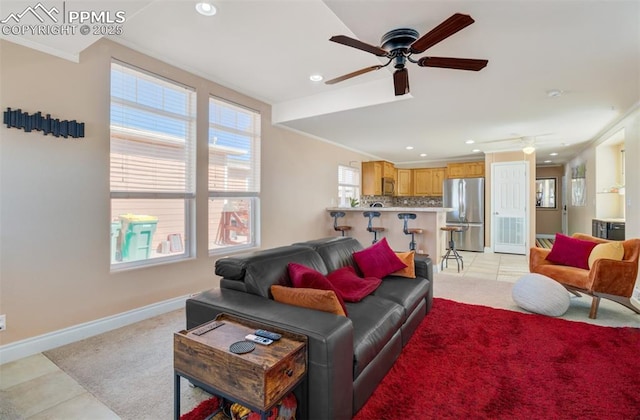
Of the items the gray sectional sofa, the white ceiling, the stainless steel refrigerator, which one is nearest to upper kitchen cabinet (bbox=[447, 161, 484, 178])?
the stainless steel refrigerator

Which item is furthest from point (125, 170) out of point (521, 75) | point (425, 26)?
point (521, 75)

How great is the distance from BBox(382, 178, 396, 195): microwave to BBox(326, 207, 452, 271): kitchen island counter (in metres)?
2.46

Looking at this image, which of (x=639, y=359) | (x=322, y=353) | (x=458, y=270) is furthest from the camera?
(x=458, y=270)

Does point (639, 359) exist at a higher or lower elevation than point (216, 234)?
lower

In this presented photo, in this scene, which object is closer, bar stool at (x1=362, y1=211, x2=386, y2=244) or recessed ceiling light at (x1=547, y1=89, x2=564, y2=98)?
recessed ceiling light at (x1=547, y1=89, x2=564, y2=98)

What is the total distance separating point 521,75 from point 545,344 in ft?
8.31

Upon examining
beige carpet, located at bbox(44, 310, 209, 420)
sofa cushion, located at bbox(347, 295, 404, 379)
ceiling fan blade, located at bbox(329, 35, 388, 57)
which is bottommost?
beige carpet, located at bbox(44, 310, 209, 420)

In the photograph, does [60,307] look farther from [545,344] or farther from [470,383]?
[545,344]

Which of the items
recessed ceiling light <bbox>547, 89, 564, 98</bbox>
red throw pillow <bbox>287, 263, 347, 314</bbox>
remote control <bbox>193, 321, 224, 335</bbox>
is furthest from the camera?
recessed ceiling light <bbox>547, 89, 564, 98</bbox>

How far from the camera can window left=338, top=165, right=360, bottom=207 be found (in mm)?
6742

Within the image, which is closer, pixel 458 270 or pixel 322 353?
pixel 322 353

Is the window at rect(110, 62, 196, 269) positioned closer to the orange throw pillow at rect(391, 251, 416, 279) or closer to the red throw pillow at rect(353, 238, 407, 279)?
the red throw pillow at rect(353, 238, 407, 279)

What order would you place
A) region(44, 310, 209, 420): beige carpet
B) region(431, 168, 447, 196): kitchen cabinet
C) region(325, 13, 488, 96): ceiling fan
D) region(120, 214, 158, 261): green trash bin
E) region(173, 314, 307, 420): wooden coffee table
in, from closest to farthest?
region(173, 314, 307, 420): wooden coffee table < region(44, 310, 209, 420): beige carpet < region(325, 13, 488, 96): ceiling fan < region(120, 214, 158, 261): green trash bin < region(431, 168, 447, 196): kitchen cabinet

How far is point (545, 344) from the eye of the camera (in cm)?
248
